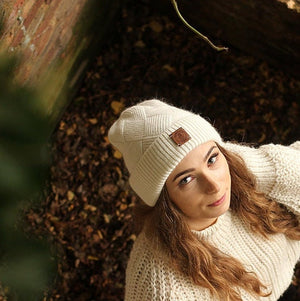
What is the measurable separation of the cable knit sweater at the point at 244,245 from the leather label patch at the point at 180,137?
1.44 feet

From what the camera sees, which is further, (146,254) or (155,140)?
(146,254)

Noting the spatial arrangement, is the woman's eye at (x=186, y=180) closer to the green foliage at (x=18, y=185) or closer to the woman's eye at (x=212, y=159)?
the woman's eye at (x=212, y=159)

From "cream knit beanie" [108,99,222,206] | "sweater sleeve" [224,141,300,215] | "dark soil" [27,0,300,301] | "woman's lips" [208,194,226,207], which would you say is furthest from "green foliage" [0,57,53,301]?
"dark soil" [27,0,300,301]

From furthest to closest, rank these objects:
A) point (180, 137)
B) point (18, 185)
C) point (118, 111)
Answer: point (118, 111), point (180, 137), point (18, 185)

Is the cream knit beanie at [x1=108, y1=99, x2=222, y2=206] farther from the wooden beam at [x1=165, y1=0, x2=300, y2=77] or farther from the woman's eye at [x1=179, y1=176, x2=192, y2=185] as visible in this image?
the wooden beam at [x1=165, y1=0, x2=300, y2=77]

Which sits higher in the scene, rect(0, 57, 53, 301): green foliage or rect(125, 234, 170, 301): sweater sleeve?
rect(0, 57, 53, 301): green foliage

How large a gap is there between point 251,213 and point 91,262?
1.24 m

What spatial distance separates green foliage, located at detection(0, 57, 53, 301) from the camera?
1.00 m

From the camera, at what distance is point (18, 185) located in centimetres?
102

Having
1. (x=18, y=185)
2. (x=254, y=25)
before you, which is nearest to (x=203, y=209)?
(x=18, y=185)

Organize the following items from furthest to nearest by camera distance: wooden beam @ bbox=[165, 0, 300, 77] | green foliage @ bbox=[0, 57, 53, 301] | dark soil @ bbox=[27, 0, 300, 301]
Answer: dark soil @ bbox=[27, 0, 300, 301]
wooden beam @ bbox=[165, 0, 300, 77]
green foliage @ bbox=[0, 57, 53, 301]

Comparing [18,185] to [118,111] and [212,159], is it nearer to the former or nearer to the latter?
[212,159]

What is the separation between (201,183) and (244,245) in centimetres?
49

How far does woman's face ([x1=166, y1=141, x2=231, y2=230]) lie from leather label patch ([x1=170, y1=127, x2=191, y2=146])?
0.06 meters
